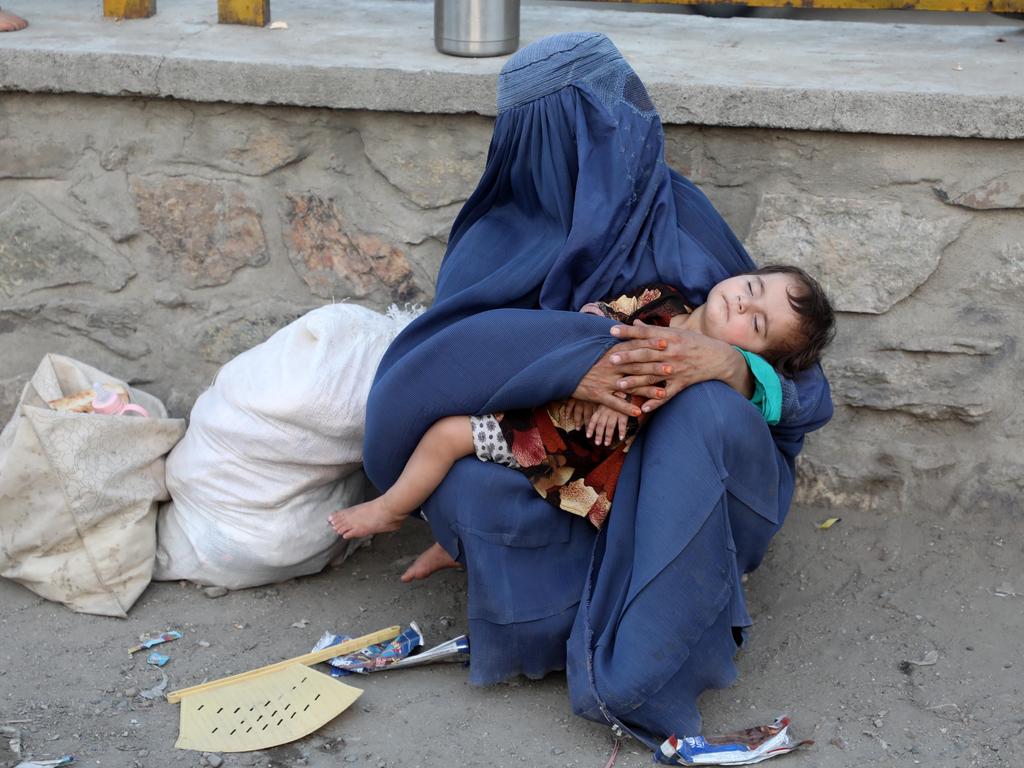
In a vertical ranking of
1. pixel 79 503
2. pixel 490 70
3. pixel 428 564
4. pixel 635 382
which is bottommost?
pixel 428 564

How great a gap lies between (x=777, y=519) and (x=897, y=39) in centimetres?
163

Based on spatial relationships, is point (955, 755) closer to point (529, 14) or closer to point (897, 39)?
point (897, 39)

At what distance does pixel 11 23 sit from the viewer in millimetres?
3223

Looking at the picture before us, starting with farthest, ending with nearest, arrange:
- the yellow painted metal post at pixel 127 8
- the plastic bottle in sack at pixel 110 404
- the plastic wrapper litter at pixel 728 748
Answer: the yellow painted metal post at pixel 127 8 < the plastic bottle in sack at pixel 110 404 < the plastic wrapper litter at pixel 728 748

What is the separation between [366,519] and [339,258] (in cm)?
78

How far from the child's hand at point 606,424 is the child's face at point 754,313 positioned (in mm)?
275

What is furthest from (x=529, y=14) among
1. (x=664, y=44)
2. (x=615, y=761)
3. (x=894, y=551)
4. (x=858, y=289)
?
(x=615, y=761)

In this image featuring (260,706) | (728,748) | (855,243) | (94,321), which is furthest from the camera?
(94,321)

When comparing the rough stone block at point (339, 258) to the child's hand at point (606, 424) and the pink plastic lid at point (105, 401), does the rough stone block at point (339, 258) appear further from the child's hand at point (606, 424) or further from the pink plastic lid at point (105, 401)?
the child's hand at point (606, 424)

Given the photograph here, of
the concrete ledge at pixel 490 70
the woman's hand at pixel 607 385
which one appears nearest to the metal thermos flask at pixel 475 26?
the concrete ledge at pixel 490 70

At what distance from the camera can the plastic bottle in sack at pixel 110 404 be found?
296 cm

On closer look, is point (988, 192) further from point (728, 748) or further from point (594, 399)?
point (728, 748)

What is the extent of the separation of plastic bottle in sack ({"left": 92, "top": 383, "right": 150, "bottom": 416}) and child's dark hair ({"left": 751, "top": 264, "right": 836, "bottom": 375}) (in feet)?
5.10

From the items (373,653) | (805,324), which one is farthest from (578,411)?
Result: (373,653)
